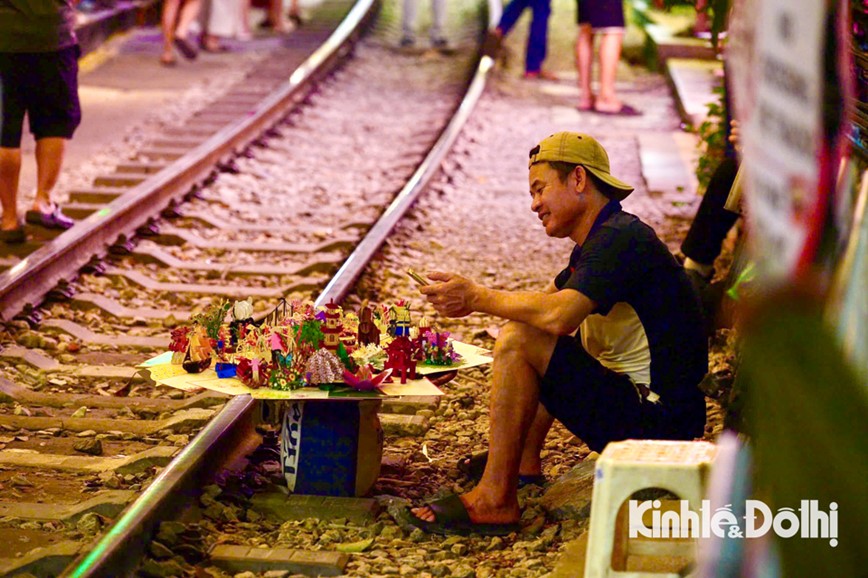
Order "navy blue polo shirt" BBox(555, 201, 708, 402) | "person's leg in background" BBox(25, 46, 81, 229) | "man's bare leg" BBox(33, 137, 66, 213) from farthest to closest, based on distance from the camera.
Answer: "man's bare leg" BBox(33, 137, 66, 213) → "person's leg in background" BBox(25, 46, 81, 229) → "navy blue polo shirt" BBox(555, 201, 708, 402)

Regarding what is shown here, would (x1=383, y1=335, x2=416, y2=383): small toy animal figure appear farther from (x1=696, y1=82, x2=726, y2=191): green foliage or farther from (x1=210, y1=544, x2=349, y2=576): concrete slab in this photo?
(x1=696, y1=82, x2=726, y2=191): green foliage

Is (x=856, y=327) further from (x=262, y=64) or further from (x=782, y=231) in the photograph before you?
(x=262, y=64)

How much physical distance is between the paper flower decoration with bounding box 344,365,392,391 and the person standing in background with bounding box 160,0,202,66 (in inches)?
444

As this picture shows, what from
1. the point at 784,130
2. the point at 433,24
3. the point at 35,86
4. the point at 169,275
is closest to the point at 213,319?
the point at 784,130

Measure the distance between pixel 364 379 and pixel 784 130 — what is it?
2422mm

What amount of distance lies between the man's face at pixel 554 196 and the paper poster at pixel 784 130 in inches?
87.5

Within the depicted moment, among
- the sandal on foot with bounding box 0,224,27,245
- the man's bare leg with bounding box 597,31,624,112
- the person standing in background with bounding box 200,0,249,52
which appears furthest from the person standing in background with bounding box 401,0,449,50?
the sandal on foot with bounding box 0,224,27,245

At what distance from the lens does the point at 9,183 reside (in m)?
8.04

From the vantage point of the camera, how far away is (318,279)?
7.89 metres

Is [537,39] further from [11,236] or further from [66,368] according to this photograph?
[66,368]

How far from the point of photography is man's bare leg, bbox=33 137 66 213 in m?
8.20

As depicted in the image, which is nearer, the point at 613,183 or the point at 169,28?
the point at 613,183

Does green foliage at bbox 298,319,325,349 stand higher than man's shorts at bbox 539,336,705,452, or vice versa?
green foliage at bbox 298,319,325,349

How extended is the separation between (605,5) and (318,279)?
21.9 ft
